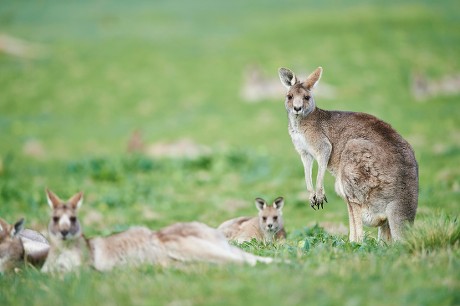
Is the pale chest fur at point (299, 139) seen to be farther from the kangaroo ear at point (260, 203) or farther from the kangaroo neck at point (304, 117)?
the kangaroo ear at point (260, 203)

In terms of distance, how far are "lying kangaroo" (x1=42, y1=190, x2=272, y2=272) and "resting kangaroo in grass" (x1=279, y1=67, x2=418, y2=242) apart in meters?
2.84

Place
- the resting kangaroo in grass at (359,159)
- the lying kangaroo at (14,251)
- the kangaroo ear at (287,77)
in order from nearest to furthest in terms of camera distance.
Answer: the lying kangaroo at (14,251) → the resting kangaroo in grass at (359,159) → the kangaroo ear at (287,77)

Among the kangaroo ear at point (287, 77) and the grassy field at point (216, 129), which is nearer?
the grassy field at point (216, 129)

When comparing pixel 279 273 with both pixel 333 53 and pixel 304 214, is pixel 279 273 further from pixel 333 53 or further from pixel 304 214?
pixel 333 53

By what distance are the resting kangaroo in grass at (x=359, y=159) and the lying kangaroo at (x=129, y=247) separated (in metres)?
2.84

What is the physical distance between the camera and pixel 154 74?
4253cm

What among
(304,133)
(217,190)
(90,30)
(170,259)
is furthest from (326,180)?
(90,30)

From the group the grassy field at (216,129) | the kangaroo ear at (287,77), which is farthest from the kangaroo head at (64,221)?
the kangaroo ear at (287,77)

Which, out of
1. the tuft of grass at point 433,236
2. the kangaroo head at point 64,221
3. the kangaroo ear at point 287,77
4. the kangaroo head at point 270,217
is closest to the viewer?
the kangaroo head at point 64,221

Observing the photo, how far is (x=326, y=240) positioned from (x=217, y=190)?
11.1m

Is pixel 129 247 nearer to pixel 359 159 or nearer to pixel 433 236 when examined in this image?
pixel 433 236

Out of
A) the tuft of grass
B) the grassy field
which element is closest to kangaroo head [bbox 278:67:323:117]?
the grassy field

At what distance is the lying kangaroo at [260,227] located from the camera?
530 inches

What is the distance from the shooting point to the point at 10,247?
9.34m
